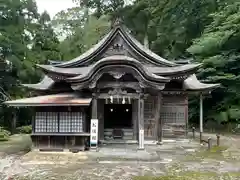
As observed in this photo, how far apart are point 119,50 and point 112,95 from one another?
2982 mm

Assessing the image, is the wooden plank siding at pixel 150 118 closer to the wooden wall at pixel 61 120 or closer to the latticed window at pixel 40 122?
the wooden wall at pixel 61 120

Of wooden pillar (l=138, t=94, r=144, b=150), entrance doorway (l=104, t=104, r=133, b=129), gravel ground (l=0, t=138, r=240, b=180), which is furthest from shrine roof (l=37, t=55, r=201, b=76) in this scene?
entrance doorway (l=104, t=104, r=133, b=129)

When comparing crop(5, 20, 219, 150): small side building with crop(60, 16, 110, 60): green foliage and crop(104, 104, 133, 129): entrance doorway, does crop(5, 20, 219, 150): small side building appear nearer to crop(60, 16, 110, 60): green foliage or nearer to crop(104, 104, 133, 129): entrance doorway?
crop(104, 104, 133, 129): entrance doorway

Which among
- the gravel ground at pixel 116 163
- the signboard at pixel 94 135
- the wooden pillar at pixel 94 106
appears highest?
the wooden pillar at pixel 94 106

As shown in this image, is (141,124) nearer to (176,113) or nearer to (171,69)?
(176,113)

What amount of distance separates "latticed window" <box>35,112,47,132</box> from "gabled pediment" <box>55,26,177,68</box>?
341 cm

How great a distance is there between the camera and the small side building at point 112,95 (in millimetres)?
13164

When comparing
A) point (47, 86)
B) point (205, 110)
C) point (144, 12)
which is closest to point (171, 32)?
point (144, 12)

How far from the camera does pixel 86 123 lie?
45.2 feet

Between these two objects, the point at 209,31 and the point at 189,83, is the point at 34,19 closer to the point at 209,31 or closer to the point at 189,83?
the point at 209,31

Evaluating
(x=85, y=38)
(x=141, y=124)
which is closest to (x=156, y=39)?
(x=85, y=38)

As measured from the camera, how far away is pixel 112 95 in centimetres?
1351

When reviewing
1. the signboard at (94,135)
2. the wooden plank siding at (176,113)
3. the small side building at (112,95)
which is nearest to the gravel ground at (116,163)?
the signboard at (94,135)

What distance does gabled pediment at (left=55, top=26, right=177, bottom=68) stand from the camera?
15141mm
